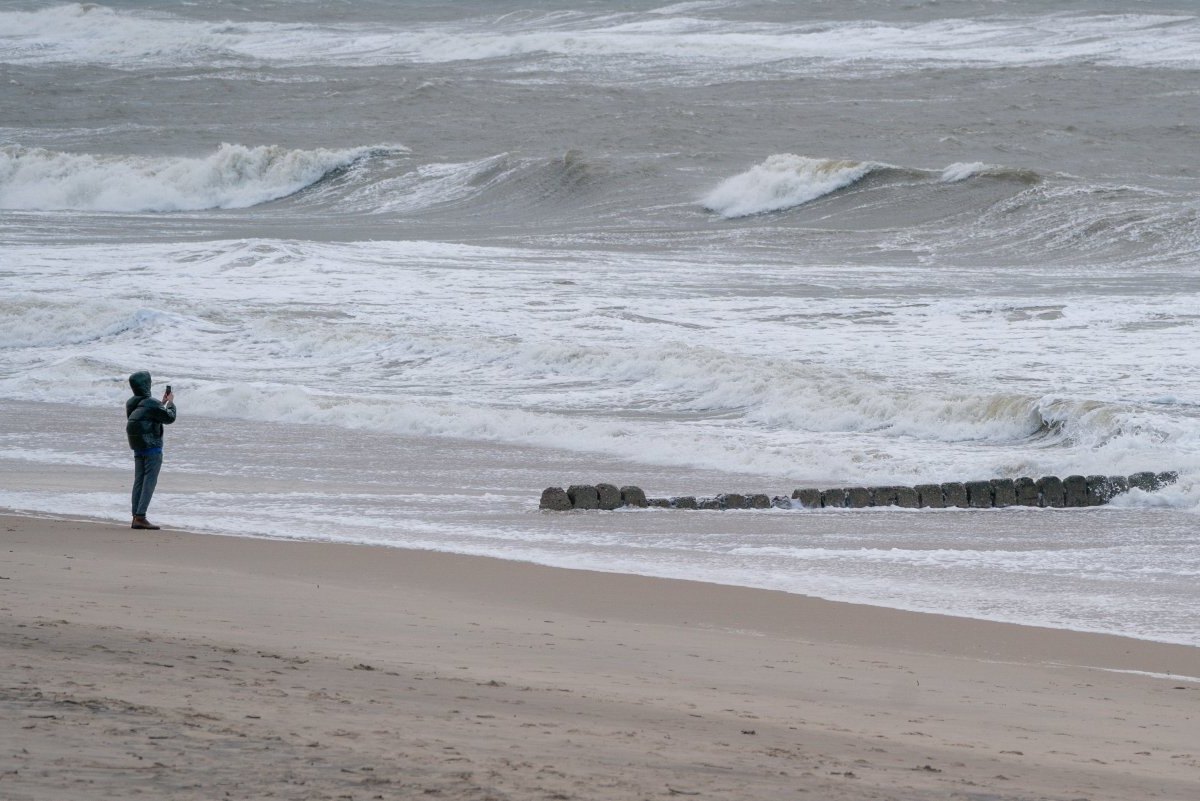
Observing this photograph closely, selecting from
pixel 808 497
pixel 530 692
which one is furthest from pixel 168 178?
pixel 530 692

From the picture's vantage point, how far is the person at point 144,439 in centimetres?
892

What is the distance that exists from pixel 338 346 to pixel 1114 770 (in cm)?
1339

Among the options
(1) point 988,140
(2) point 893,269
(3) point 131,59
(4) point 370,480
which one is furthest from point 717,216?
(3) point 131,59

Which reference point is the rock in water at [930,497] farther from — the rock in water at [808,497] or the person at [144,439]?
the person at [144,439]

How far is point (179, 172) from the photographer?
130ft

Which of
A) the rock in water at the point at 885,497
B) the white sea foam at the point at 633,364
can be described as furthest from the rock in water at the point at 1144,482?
the rock in water at the point at 885,497

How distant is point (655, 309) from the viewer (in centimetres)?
1873

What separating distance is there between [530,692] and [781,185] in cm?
2722

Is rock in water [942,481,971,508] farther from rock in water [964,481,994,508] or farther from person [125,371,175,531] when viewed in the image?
person [125,371,175,531]

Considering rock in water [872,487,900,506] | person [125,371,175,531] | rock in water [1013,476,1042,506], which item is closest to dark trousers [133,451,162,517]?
person [125,371,175,531]

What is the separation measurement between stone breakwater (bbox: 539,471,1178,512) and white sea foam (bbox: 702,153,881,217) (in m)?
20.4

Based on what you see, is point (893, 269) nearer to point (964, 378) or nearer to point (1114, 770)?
point (964, 378)

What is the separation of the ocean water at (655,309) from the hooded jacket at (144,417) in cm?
61

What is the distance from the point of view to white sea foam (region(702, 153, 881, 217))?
1204 inches
